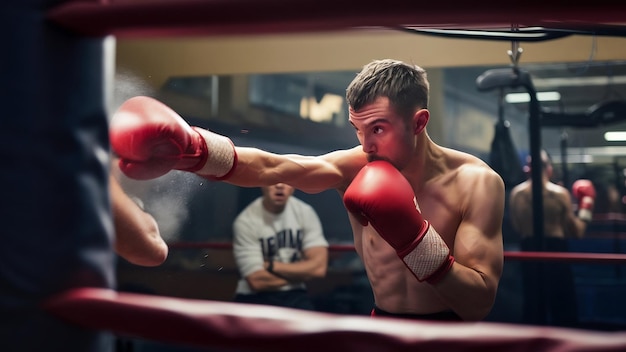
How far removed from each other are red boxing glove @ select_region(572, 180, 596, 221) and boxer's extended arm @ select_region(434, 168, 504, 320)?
11.0ft

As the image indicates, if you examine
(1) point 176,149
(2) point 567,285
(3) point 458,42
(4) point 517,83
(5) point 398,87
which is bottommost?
(2) point 567,285

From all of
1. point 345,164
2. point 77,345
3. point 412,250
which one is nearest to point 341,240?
point 345,164

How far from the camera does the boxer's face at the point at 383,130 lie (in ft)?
4.25

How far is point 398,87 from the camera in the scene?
1314 mm

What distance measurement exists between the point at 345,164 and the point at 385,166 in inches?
10.6

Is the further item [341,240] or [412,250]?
[341,240]

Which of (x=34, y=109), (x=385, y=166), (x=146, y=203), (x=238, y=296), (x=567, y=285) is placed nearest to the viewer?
(x=34, y=109)

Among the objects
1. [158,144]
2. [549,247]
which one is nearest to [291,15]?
[158,144]

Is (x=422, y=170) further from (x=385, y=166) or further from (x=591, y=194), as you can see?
(x=591, y=194)

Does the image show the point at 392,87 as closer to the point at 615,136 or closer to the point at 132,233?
the point at 132,233

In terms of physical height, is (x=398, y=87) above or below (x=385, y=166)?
above

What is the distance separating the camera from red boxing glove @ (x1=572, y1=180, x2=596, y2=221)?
4348 millimetres

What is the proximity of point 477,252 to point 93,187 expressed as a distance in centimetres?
83

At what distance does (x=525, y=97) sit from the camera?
457cm
